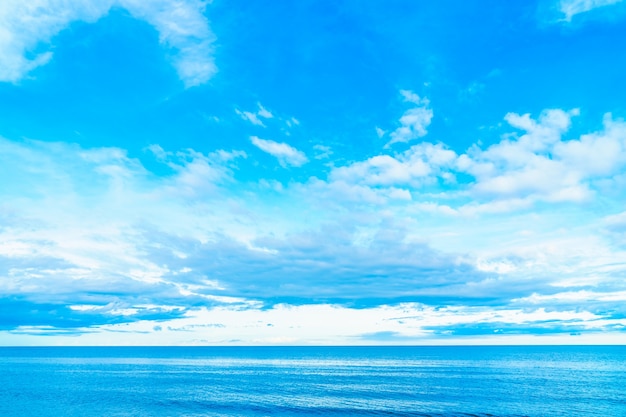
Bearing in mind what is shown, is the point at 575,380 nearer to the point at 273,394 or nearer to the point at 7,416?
the point at 273,394

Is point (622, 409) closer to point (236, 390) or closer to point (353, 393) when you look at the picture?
point (353, 393)

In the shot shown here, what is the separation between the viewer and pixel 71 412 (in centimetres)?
7750

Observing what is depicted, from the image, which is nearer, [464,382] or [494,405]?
[494,405]

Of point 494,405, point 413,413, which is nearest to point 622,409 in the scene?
point 494,405

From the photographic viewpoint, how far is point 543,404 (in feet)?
271

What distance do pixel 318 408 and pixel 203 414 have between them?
61.9ft

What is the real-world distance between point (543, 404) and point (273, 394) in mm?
51074

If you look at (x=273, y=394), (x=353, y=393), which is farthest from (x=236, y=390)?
(x=353, y=393)

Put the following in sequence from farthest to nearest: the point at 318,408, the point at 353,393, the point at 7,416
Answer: the point at 353,393, the point at 318,408, the point at 7,416

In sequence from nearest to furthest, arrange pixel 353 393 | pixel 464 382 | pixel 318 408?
pixel 318 408 → pixel 353 393 → pixel 464 382

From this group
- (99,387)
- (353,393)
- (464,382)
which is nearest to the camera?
(353,393)

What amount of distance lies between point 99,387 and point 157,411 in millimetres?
45005

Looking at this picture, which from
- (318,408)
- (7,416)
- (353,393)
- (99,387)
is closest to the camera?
(7,416)

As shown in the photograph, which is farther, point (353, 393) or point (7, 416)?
point (353, 393)
